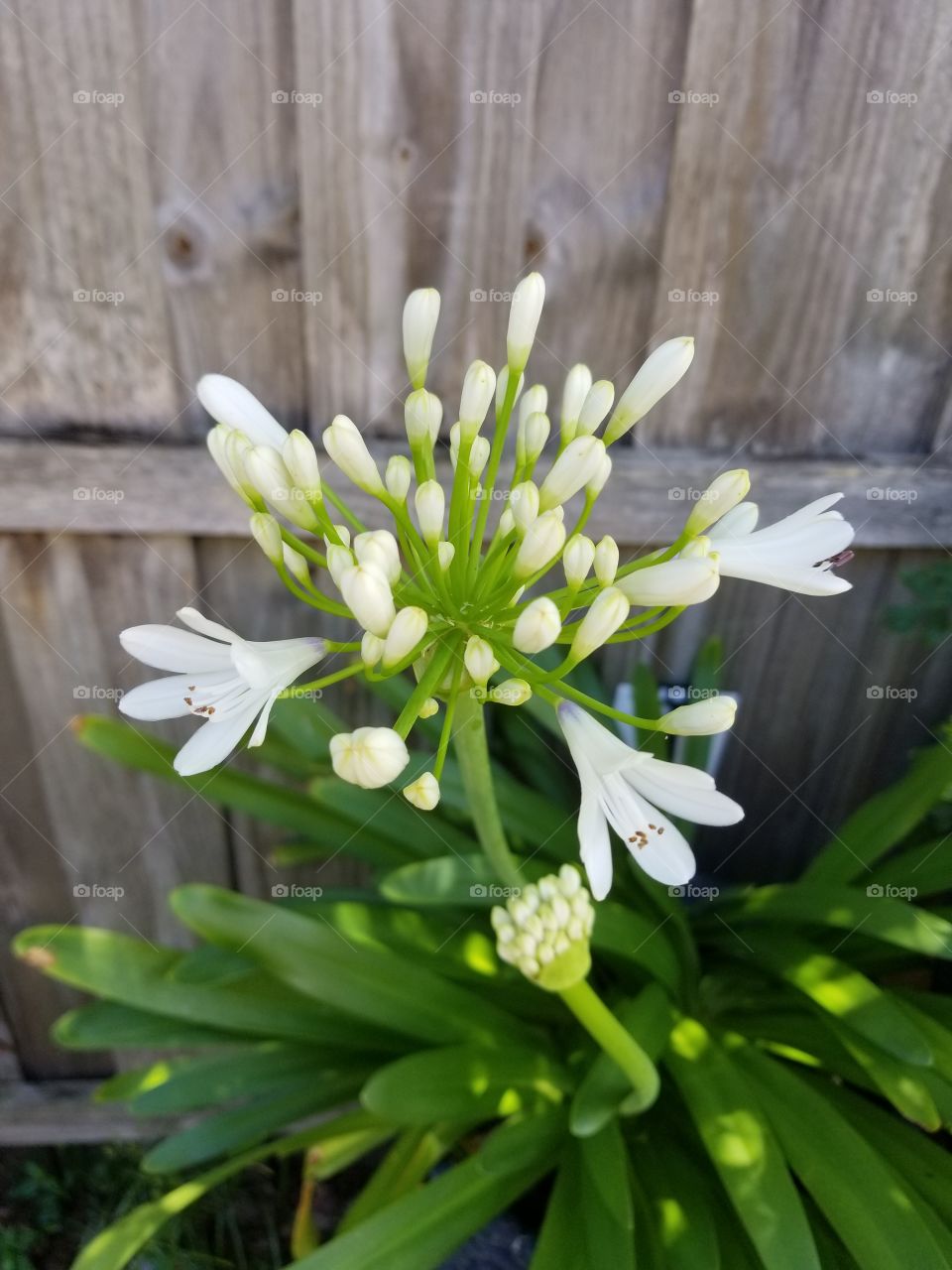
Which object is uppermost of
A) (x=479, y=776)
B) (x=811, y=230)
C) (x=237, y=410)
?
(x=811, y=230)

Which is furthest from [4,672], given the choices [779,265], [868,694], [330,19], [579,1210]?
[868,694]

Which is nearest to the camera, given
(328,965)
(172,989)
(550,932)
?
(550,932)

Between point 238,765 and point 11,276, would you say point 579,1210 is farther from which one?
point 11,276

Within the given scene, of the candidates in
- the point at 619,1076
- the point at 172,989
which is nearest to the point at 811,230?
the point at 619,1076

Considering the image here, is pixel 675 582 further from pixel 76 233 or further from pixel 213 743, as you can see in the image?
pixel 76 233

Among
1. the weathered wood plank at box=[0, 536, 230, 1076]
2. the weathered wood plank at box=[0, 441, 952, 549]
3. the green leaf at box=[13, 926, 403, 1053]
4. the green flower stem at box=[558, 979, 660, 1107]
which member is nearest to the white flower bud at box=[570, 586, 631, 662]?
the green flower stem at box=[558, 979, 660, 1107]

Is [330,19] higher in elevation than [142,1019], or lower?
higher

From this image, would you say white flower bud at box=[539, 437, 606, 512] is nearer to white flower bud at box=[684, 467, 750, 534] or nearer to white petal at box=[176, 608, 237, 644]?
white flower bud at box=[684, 467, 750, 534]
